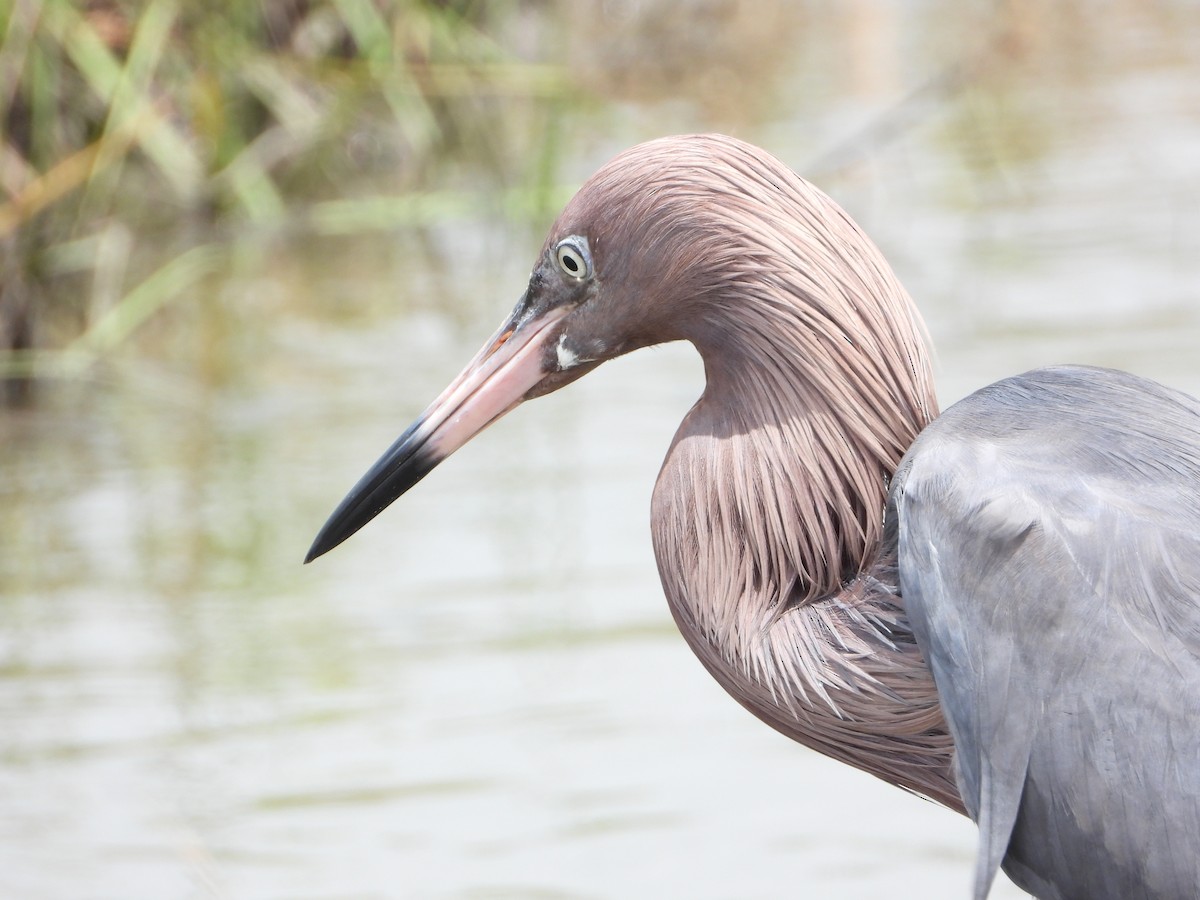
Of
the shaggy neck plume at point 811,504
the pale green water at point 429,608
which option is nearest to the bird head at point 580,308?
the shaggy neck plume at point 811,504

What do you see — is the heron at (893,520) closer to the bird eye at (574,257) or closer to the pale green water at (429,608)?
the bird eye at (574,257)

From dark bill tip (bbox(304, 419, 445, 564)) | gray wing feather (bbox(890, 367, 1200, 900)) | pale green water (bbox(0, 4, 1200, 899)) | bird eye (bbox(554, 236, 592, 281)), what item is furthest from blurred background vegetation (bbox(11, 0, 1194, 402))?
gray wing feather (bbox(890, 367, 1200, 900))

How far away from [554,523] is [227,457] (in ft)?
4.88

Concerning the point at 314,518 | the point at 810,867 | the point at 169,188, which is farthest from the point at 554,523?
the point at 169,188

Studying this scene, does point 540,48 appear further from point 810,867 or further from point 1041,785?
point 1041,785

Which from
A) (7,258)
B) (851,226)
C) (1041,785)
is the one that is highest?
(7,258)

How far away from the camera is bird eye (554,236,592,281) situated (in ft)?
12.0

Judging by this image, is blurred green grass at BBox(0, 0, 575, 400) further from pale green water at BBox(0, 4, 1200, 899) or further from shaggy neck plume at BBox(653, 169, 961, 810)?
shaggy neck plume at BBox(653, 169, 961, 810)

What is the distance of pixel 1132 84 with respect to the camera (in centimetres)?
1305

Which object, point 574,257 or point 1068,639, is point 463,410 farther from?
point 1068,639

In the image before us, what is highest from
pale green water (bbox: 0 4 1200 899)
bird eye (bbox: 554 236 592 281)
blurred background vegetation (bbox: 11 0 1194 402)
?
blurred background vegetation (bbox: 11 0 1194 402)

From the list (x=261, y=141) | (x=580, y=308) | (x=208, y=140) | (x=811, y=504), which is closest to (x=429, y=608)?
(x=580, y=308)

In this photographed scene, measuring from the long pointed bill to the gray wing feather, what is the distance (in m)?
0.85

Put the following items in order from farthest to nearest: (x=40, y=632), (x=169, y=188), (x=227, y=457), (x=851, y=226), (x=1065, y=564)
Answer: (x=169, y=188) → (x=227, y=457) → (x=40, y=632) → (x=851, y=226) → (x=1065, y=564)
